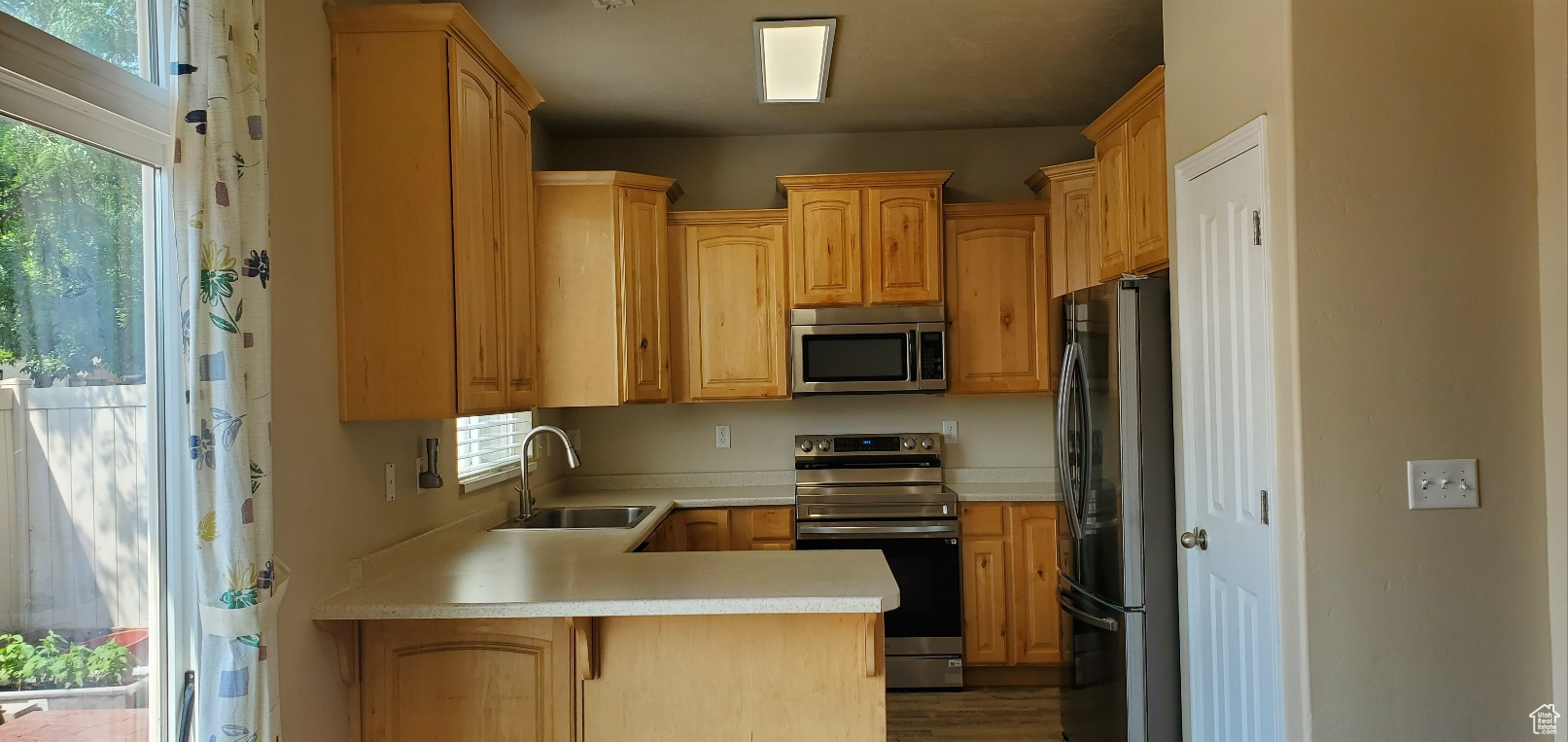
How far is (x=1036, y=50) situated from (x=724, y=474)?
2.39 m

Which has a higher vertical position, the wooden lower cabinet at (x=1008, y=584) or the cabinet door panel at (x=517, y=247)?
the cabinet door panel at (x=517, y=247)

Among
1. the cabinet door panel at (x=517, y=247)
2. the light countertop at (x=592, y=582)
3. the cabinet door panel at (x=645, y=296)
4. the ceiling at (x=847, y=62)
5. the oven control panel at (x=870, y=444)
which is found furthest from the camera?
the oven control panel at (x=870, y=444)

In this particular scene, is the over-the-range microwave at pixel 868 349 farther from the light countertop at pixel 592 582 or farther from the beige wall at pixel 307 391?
the beige wall at pixel 307 391

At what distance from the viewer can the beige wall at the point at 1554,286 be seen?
1888 millimetres

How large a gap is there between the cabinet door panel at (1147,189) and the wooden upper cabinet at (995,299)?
3.40ft

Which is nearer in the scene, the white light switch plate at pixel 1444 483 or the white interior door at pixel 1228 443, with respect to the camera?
the white light switch plate at pixel 1444 483

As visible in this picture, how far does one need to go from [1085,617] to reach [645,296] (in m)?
2.14

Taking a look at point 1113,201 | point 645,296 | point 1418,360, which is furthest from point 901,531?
point 1418,360

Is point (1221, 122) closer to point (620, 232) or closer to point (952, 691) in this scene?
point (620, 232)

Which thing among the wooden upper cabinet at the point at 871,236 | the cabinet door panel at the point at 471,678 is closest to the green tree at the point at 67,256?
the cabinet door panel at the point at 471,678

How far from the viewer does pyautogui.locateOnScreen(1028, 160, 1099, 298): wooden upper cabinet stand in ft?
12.9

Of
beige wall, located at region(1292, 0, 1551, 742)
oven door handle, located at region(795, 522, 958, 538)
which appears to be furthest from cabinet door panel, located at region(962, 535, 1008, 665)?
beige wall, located at region(1292, 0, 1551, 742)

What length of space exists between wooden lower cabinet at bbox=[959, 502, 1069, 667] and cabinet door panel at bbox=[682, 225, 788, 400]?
1079 millimetres

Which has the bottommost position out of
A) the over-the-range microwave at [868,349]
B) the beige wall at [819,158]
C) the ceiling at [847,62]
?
the over-the-range microwave at [868,349]
